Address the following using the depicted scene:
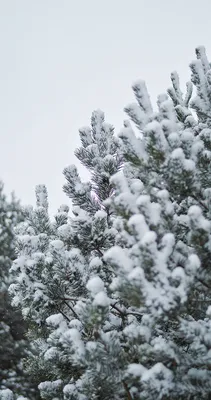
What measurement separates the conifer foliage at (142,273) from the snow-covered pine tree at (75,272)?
0.01m

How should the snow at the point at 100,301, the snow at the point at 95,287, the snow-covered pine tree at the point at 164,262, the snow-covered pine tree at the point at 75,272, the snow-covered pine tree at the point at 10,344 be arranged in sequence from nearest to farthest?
the snow-covered pine tree at the point at 164,262 → the snow at the point at 100,301 → the snow at the point at 95,287 → the snow-covered pine tree at the point at 75,272 → the snow-covered pine tree at the point at 10,344

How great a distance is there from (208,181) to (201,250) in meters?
0.68

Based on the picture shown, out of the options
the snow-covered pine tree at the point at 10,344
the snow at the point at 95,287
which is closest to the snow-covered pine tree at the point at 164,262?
the snow at the point at 95,287

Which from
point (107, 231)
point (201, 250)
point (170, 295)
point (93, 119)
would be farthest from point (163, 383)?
point (93, 119)

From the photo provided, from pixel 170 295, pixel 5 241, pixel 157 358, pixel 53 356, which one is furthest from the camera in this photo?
pixel 5 241

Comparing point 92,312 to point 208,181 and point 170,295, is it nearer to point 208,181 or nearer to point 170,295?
point 170,295

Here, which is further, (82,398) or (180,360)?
(82,398)

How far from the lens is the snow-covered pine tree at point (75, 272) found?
2.30 meters

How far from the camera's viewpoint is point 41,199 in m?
5.08

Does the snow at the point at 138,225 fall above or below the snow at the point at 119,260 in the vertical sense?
above

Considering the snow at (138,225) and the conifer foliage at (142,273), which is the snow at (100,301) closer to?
the conifer foliage at (142,273)

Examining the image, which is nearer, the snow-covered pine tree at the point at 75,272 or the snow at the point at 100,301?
the snow at the point at 100,301

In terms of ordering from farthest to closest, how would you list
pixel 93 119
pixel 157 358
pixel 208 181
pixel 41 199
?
pixel 41 199
pixel 93 119
pixel 208 181
pixel 157 358

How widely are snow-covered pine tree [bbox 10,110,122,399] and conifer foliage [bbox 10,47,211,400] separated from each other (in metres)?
0.01
